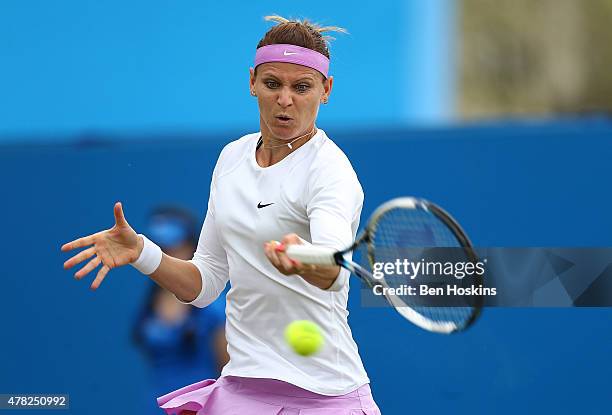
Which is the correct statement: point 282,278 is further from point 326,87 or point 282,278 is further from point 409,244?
point 326,87

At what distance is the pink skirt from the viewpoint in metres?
4.09

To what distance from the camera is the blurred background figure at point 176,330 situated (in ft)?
19.9

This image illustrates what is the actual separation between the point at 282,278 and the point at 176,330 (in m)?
2.20

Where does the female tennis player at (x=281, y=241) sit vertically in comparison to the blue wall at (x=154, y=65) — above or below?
below

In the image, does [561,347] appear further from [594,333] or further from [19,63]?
[19,63]

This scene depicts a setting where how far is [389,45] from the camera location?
9.45 m

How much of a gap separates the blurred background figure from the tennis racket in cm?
164

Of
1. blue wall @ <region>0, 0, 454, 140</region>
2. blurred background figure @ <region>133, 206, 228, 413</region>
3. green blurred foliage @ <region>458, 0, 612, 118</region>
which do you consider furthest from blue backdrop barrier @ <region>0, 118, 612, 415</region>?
green blurred foliage @ <region>458, 0, 612, 118</region>

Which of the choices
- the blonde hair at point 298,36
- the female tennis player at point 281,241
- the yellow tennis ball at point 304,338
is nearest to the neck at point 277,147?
the female tennis player at point 281,241

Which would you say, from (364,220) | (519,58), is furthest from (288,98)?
(519,58)

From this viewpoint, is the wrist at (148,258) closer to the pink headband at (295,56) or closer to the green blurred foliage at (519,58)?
the pink headband at (295,56)

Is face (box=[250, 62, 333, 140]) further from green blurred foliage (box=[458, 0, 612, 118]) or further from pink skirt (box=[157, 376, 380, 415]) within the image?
green blurred foliage (box=[458, 0, 612, 118])

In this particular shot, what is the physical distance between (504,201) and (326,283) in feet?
7.04

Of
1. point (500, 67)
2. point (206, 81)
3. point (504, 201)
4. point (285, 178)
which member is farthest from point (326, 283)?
point (500, 67)
